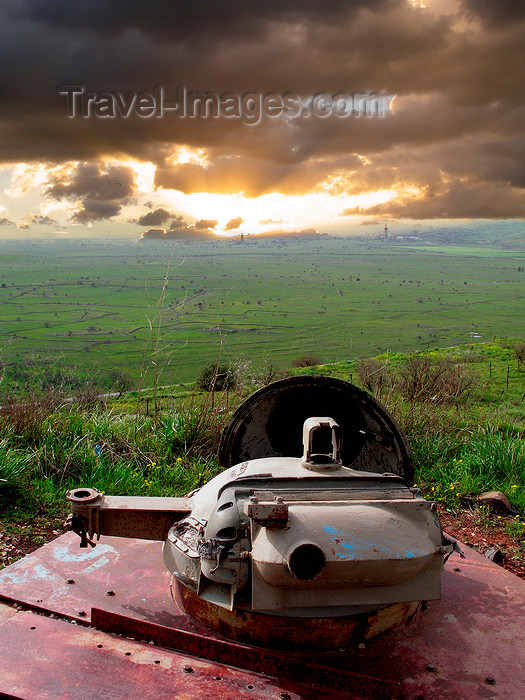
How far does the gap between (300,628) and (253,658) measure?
24 centimetres

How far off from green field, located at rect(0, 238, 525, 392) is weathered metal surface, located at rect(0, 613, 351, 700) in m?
3.97

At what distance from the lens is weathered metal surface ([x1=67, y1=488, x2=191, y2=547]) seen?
2809 mm

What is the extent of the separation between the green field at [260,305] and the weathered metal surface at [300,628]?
13.2 ft

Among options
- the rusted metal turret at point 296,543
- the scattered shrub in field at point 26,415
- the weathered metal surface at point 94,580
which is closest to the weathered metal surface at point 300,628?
the rusted metal turret at point 296,543

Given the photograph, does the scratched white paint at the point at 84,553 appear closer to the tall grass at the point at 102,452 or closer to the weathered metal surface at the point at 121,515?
the weathered metal surface at the point at 121,515

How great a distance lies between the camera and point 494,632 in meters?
2.85

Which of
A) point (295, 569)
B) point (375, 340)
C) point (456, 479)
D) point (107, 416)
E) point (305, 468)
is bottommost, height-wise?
point (375, 340)

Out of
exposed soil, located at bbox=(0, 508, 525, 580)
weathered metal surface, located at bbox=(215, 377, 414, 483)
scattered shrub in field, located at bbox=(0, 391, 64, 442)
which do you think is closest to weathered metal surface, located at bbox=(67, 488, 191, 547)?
weathered metal surface, located at bbox=(215, 377, 414, 483)

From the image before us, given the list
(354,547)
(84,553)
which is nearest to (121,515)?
(84,553)

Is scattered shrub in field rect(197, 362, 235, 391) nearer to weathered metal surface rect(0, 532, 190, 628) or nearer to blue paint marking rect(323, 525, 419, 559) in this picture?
weathered metal surface rect(0, 532, 190, 628)

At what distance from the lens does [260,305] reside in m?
78.2

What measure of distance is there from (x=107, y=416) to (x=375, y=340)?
1962 inches

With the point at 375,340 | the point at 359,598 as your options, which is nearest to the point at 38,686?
the point at 359,598

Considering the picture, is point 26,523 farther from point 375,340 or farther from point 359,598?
point 375,340
